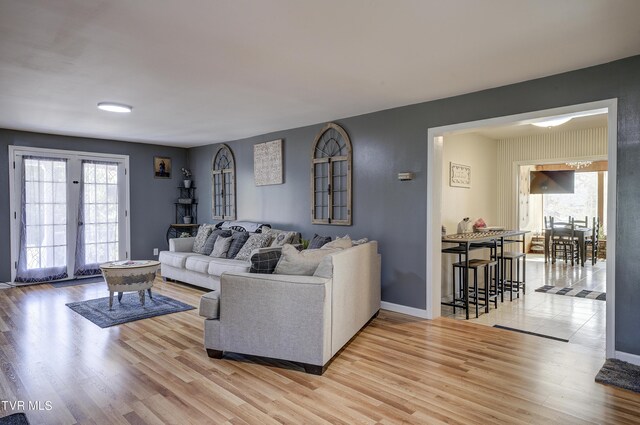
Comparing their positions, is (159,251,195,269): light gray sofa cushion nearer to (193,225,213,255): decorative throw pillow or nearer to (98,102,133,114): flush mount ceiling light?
(193,225,213,255): decorative throw pillow

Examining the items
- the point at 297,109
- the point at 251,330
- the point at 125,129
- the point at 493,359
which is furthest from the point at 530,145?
the point at 125,129

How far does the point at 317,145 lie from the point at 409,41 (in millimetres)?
2894

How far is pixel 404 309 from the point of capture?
4508 millimetres

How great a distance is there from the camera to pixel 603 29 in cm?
250

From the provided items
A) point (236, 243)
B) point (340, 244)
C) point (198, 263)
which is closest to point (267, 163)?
point (236, 243)

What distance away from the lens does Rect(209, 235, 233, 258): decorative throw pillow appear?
18.5 feet

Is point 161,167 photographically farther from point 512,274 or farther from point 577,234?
point 577,234

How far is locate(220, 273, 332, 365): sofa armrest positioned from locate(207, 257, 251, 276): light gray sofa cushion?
1.83 meters

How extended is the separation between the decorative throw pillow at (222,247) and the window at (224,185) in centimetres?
124

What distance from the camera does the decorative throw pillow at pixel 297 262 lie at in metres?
3.17

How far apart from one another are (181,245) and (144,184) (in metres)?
1.86

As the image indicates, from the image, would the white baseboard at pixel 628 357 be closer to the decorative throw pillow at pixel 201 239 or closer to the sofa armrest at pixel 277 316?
the sofa armrest at pixel 277 316

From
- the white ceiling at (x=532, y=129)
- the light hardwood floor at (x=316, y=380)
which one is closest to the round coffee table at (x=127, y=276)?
the light hardwood floor at (x=316, y=380)

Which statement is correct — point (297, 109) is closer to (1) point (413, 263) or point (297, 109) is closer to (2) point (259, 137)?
(2) point (259, 137)
